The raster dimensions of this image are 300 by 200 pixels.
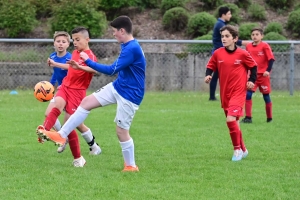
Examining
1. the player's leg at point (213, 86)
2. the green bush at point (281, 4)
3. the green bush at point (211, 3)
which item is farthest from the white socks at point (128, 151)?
the green bush at point (281, 4)

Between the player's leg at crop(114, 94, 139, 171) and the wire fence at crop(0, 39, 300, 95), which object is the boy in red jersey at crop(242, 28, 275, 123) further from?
the player's leg at crop(114, 94, 139, 171)

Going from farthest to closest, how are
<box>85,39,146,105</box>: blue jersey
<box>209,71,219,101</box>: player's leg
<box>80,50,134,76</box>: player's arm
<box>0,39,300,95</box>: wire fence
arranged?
<box>0,39,300,95</box>: wire fence → <box>209,71,219,101</box>: player's leg → <box>85,39,146,105</box>: blue jersey → <box>80,50,134,76</box>: player's arm

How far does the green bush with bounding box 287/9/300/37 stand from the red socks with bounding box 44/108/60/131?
48.9ft

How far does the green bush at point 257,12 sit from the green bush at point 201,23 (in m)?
2.02

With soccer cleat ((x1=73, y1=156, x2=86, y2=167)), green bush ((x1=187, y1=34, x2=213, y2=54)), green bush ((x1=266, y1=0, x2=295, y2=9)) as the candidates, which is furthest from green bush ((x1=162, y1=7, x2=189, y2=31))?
soccer cleat ((x1=73, y1=156, x2=86, y2=167))

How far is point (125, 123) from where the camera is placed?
7328 mm

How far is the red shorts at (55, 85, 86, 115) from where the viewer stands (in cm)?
816

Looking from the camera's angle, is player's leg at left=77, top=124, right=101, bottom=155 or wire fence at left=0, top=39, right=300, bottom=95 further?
wire fence at left=0, top=39, right=300, bottom=95

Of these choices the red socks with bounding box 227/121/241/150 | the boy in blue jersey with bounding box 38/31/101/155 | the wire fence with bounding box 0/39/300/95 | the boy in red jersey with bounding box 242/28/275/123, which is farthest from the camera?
the wire fence with bounding box 0/39/300/95

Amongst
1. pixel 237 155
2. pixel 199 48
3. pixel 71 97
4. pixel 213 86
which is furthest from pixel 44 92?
pixel 199 48

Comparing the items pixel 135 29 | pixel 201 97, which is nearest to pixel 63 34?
pixel 201 97

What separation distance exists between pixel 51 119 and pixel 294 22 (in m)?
15.1

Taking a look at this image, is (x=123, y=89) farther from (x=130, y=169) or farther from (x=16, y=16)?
(x=16, y=16)

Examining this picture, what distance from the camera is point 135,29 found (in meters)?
21.9
